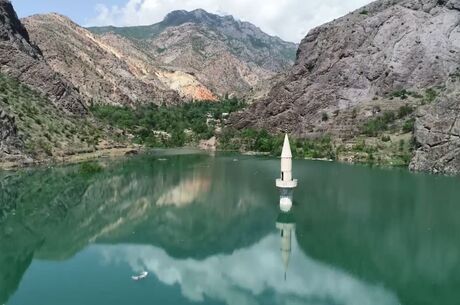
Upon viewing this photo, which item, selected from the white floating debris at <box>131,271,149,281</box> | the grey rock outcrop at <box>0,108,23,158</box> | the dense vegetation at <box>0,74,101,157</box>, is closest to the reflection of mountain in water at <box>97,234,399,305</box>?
the white floating debris at <box>131,271,149,281</box>

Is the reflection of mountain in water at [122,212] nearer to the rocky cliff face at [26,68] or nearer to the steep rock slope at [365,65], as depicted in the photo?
the rocky cliff face at [26,68]

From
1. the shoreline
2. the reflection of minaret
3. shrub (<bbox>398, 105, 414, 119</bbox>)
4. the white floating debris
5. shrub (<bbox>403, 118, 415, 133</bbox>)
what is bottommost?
the white floating debris

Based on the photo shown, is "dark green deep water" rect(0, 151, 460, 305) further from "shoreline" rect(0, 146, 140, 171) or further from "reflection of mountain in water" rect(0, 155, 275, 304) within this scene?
"shoreline" rect(0, 146, 140, 171)

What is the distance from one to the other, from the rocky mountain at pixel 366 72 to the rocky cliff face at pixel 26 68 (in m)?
53.3

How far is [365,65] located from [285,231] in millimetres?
114190

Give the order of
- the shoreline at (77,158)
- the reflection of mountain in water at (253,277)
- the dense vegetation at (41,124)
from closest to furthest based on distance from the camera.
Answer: the reflection of mountain in water at (253,277) < the shoreline at (77,158) < the dense vegetation at (41,124)

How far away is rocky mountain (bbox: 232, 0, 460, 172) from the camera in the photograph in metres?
138

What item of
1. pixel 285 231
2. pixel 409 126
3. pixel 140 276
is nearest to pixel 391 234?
pixel 285 231

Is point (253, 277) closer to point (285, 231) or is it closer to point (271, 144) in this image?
point (285, 231)

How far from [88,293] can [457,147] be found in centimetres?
7886

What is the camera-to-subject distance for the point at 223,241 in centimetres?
4547

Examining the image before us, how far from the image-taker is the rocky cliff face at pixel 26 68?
408 feet

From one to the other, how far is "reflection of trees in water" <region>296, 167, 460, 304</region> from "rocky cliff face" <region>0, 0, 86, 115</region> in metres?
77.8

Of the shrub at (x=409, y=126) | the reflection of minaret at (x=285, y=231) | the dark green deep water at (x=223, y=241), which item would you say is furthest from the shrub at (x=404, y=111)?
the reflection of minaret at (x=285, y=231)
